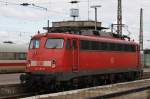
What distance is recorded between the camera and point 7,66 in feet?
138

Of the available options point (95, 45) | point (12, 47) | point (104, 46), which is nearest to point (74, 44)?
point (95, 45)

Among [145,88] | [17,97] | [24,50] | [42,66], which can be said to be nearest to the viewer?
[17,97]

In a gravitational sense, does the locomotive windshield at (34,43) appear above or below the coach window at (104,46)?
above

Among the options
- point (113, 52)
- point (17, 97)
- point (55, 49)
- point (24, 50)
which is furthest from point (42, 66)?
point (24, 50)

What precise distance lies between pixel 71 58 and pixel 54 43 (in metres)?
1.14

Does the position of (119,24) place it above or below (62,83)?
above

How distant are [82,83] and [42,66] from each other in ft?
10.9

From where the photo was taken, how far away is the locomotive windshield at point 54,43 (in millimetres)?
22422

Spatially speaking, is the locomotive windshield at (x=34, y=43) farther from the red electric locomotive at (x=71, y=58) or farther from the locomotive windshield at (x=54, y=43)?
the locomotive windshield at (x=54, y=43)

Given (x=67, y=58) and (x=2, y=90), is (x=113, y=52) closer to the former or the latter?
(x=67, y=58)

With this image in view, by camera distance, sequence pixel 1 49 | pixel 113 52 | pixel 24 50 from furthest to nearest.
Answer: pixel 24 50 → pixel 1 49 → pixel 113 52

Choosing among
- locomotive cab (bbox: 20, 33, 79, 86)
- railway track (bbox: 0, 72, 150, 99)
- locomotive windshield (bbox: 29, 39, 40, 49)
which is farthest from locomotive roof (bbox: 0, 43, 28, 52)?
railway track (bbox: 0, 72, 150, 99)

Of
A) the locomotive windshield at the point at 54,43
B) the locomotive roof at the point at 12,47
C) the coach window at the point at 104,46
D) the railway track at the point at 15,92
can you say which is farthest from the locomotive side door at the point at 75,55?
the locomotive roof at the point at 12,47

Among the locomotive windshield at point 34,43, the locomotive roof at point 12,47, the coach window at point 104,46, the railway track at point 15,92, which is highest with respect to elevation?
the locomotive windshield at point 34,43
